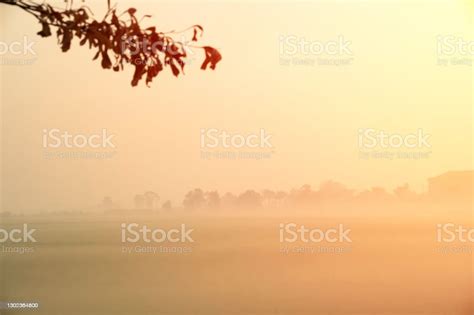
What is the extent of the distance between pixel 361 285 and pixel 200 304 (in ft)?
3.43

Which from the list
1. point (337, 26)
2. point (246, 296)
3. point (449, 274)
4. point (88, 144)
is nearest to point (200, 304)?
point (246, 296)

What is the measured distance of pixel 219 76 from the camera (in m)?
4.19

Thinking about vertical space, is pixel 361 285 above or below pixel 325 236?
below

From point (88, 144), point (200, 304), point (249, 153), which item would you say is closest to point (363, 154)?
point (249, 153)

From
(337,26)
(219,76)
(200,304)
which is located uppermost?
(337,26)

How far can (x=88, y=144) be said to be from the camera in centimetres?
414

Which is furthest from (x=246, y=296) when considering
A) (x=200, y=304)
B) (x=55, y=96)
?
(x=55, y=96)

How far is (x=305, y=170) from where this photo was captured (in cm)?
417

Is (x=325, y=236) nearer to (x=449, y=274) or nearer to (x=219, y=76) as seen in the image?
(x=449, y=274)

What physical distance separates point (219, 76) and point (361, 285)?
1.63 metres

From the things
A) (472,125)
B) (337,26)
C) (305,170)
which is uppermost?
(337,26)

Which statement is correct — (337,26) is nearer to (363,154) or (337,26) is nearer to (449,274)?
(363,154)

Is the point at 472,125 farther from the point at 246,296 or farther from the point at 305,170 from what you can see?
the point at 246,296

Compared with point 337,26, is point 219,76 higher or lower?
lower
